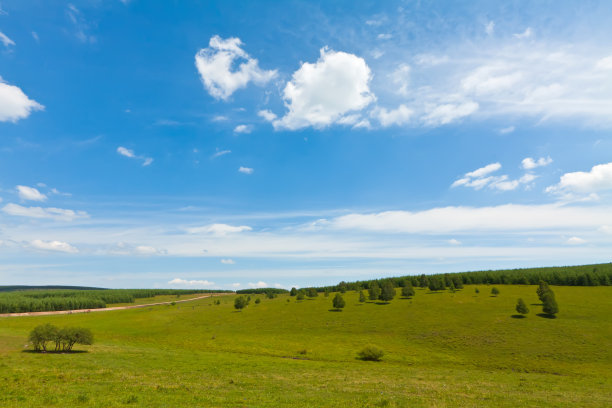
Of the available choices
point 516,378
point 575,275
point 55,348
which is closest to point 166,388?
point 516,378

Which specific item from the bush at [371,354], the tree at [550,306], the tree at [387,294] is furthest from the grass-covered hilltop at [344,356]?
the tree at [550,306]

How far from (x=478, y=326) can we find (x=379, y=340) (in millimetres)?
29022

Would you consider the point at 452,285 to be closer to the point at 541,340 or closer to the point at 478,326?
the point at 478,326

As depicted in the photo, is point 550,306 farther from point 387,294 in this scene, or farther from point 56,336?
point 56,336

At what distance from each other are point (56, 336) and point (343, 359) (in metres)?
54.6

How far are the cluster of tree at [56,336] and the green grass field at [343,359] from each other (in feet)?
9.11

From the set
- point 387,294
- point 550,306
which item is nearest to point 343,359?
point 550,306

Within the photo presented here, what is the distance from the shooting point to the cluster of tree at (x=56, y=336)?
5606 centimetres

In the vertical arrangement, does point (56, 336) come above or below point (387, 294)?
above

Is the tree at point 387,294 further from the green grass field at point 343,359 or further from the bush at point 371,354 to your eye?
the bush at point 371,354

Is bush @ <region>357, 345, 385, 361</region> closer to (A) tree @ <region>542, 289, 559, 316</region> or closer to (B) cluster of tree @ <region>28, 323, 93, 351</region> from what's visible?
(B) cluster of tree @ <region>28, 323, 93, 351</region>

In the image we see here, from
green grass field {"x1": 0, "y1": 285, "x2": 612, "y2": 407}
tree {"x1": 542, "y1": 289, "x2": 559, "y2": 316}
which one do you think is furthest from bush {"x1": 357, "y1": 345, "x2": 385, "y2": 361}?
tree {"x1": 542, "y1": 289, "x2": 559, "y2": 316}

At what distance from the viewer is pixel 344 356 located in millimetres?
63469

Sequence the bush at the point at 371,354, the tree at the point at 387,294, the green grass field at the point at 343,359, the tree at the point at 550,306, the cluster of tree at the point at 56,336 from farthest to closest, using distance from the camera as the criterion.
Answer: the tree at the point at 387,294
the tree at the point at 550,306
the bush at the point at 371,354
the cluster of tree at the point at 56,336
the green grass field at the point at 343,359
